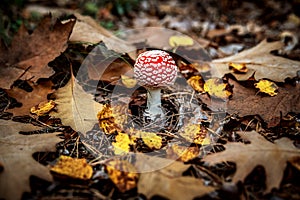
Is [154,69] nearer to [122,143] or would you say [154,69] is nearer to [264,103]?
[122,143]

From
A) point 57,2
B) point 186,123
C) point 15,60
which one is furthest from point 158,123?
point 57,2

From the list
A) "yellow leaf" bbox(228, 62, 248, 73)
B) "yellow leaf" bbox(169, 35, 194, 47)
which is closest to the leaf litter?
"yellow leaf" bbox(228, 62, 248, 73)

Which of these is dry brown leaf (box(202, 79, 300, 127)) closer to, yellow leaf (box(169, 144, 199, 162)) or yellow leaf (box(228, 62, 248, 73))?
yellow leaf (box(228, 62, 248, 73))

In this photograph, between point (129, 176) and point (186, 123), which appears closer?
point (129, 176)

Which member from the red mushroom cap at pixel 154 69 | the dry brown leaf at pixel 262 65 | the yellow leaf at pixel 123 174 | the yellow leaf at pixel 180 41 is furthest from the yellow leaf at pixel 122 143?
the yellow leaf at pixel 180 41

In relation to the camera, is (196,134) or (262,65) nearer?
(196,134)


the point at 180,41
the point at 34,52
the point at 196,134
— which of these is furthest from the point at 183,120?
the point at 34,52

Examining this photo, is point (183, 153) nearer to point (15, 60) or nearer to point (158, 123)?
point (158, 123)
